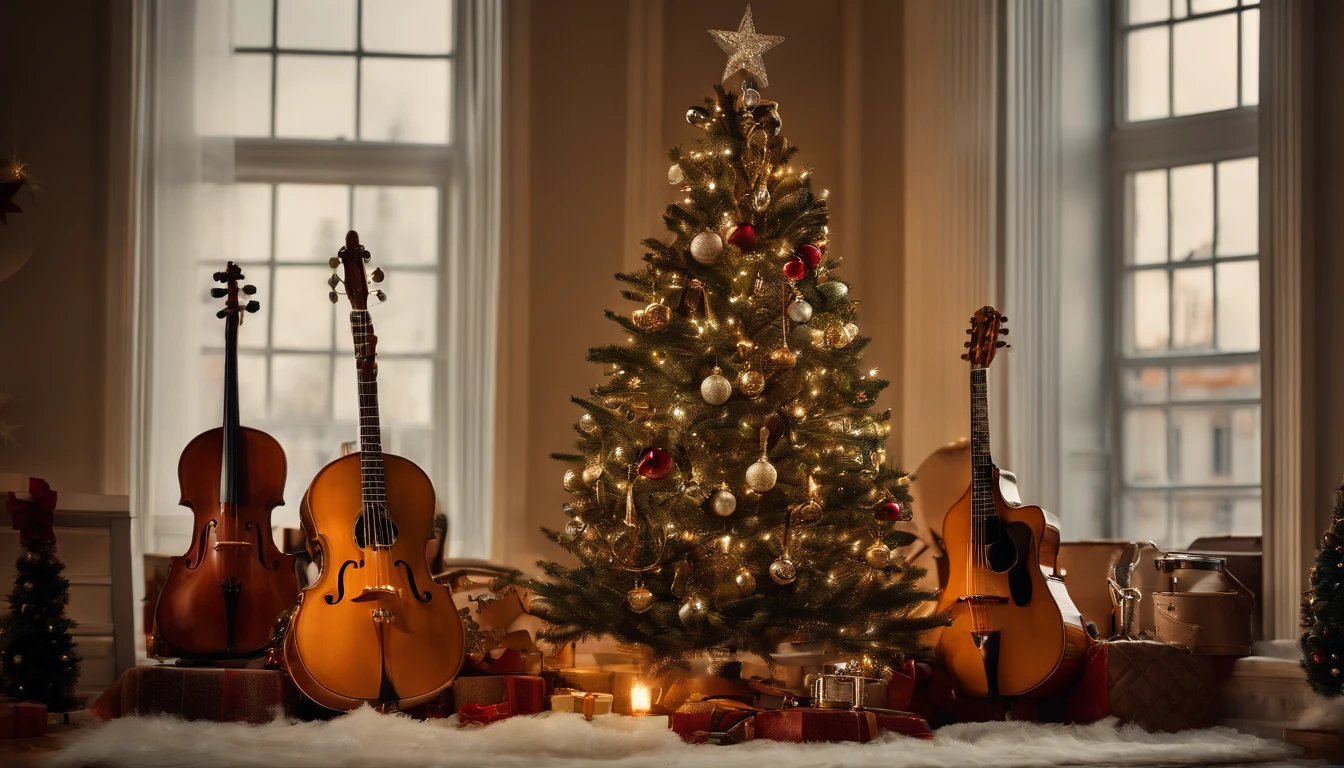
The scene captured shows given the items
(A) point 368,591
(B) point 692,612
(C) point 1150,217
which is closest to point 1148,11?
(C) point 1150,217

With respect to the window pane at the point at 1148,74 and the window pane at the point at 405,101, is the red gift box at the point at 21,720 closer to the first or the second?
the window pane at the point at 405,101

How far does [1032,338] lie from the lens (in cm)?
544

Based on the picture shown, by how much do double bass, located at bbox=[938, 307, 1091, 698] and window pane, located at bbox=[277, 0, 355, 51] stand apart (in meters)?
3.28

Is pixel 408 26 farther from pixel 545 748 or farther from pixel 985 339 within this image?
pixel 545 748

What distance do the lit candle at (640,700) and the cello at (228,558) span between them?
1.05m

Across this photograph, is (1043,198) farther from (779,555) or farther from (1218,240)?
(779,555)

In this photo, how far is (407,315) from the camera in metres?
5.70

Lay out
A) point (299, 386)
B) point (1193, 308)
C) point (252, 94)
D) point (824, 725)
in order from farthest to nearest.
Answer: point (252, 94) → point (299, 386) → point (1193, 308) → point (824, 725)

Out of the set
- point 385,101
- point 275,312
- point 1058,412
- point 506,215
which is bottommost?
point 1058,412

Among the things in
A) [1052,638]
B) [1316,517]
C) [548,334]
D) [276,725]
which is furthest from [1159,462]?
[276,725]

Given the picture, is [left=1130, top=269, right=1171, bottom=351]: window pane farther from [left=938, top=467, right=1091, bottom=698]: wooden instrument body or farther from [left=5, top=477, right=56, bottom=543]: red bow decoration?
[left=5, top=477, right=56, bottom=543]: red bow decoration

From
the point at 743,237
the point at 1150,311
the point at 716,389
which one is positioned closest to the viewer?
the point at 716,389

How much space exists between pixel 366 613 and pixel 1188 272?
362 centimetres

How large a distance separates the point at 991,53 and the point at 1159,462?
5.91 ft
